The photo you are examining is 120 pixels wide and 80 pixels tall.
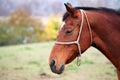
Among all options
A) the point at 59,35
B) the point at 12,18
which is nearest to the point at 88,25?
the point at 59,35

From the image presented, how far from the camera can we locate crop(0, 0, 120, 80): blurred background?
8430 mm

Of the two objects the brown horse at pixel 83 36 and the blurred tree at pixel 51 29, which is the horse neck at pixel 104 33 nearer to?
the brown horse at pixel 83 36

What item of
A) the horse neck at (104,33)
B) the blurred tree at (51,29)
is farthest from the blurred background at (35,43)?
the horse neck at (104,33)

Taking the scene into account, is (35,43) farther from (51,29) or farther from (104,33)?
(104,33)

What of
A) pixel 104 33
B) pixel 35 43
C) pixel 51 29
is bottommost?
pixel 51 29

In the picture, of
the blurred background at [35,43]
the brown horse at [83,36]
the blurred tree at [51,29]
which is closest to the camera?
the brown horse at [83,36]

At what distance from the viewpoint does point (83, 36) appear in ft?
12.0

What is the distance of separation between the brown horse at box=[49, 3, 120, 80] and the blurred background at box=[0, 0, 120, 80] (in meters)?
3.07

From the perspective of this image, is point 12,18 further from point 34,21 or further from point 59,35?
point 59,35

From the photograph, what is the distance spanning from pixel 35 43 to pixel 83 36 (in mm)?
22413

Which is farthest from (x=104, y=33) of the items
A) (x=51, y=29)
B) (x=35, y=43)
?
(x=51, y=29)

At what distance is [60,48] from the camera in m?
3.63

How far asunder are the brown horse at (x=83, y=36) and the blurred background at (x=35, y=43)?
121 inches

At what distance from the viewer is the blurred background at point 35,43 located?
27.7ft
